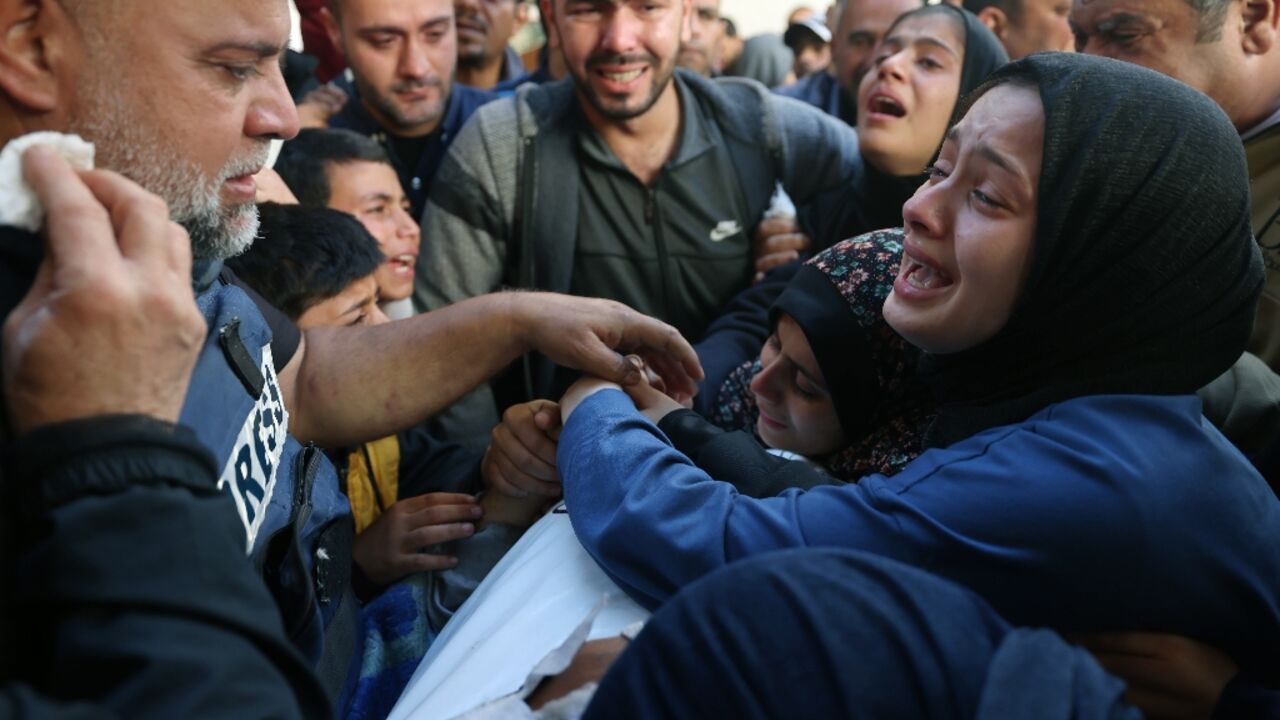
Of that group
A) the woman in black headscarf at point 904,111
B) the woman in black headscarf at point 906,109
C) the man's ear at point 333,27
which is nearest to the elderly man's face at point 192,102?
the woman in black headscarf at point 904,111

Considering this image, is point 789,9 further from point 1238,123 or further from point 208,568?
point 208,568

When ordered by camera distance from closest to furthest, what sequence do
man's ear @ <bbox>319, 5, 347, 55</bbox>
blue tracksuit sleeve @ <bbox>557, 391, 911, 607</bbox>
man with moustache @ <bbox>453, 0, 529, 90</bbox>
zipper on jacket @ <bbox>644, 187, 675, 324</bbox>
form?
blue tracksuit sleeve @ <bbox>557, 391, 911, 607</bbox>, zipper on jacket @ <bbox>644, 187, 675, 324</bbox>, man's ear @ <bbox>319, 5, 347, 55</bbox>, man with moustache @ <bbox>453, 0, 529, 90</bbox>

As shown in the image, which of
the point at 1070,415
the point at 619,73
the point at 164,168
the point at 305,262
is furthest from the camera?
the point at 619,73

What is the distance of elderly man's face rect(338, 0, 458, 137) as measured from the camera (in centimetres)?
387

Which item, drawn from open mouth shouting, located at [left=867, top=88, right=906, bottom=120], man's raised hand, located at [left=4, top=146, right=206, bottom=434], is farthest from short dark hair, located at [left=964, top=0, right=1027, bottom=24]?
man's raised hand, located at [left=4, top=146, right=206, bottom=434]

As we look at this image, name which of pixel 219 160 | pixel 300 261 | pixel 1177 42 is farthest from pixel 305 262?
pixel 1177 42

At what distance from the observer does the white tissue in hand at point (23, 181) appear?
1.12 m

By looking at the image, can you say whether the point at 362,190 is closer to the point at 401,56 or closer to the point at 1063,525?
the point at 401,56

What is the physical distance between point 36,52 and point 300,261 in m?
0.95

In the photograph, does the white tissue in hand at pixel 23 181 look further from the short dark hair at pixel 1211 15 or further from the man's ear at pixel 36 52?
the short dark hair at pixel 1211 15

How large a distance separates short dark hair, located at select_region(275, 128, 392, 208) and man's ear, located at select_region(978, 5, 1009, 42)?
2760 mm

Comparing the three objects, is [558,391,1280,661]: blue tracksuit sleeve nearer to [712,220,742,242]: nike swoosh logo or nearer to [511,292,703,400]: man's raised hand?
[511,292,703,400]: man's raised hand

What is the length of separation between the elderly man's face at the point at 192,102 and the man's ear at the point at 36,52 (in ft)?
0.08

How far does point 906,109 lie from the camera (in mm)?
3266
